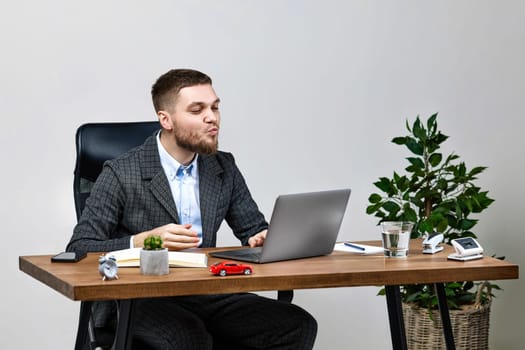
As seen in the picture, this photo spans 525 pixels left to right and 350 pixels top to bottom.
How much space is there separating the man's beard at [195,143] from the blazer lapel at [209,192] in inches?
4.4

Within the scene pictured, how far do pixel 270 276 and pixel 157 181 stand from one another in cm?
80

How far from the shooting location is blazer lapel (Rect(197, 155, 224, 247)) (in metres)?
3.00

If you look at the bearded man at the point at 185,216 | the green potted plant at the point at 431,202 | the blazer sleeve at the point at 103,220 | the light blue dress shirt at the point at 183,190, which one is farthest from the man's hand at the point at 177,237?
the green potted plant at the point at 431,202

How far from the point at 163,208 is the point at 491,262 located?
3.39ft

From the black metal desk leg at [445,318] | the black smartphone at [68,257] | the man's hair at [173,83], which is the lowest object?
the black metal desk leg at [445,318]

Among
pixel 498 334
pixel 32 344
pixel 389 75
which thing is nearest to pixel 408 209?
pixel 389 75

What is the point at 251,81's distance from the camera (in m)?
4.19

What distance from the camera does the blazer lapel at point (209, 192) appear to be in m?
3.00

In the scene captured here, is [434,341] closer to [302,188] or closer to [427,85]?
[302,188]

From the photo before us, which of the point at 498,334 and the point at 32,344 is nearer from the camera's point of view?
the point at 32,344

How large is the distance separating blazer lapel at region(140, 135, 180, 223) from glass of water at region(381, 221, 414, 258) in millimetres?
702

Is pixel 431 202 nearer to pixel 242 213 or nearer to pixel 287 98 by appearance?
pixel 287 98

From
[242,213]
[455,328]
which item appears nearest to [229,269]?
[242,213]

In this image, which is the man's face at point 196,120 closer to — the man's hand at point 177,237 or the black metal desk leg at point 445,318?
the man's hand at point 177,237
